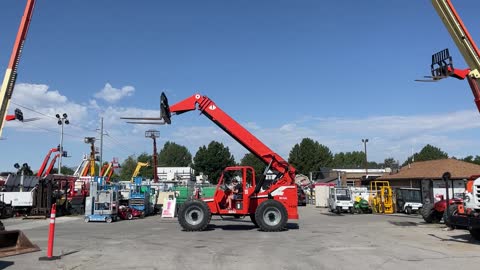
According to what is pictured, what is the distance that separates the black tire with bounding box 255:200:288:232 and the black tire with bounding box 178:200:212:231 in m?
2.12

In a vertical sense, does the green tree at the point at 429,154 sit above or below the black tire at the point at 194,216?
above

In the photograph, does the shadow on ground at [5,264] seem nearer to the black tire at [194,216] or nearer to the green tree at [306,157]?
the black tire at [194,216]

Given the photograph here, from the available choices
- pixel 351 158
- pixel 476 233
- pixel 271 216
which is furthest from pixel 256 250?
pixel 351 158

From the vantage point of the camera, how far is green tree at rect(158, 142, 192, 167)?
6875 inches

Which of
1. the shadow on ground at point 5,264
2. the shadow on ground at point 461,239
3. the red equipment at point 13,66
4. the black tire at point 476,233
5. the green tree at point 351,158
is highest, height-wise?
the green tree at point 351,158

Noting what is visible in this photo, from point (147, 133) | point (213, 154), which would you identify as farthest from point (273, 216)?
point (213, 154)

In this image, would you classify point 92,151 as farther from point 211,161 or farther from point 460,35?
point 211,161

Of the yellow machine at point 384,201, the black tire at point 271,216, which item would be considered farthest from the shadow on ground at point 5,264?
the yellow machine at point 384,201

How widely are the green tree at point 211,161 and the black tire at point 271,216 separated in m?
79.9

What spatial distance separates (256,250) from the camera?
13656mm

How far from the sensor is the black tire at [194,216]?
19.7 m

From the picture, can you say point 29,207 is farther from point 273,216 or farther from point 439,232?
point 439,232

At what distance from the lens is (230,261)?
11.6 m

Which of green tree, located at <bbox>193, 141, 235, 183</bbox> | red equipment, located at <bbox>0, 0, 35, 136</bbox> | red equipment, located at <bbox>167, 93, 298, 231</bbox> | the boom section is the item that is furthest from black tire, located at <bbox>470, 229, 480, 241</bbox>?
green tree, located at <bbox>193, 141, 235, 183</bbox>
